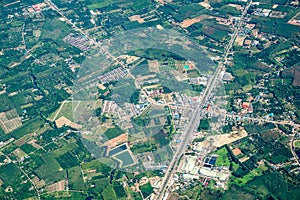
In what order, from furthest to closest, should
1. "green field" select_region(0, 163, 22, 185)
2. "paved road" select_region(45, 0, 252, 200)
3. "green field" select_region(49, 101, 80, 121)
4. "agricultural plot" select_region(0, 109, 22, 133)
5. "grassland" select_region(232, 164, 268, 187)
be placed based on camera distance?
"green field" select_region(49, 101, 80, 121), "agricultural plot" select_region(0, 109, 22, 133), "green field" select_region(0, 163, 22, 185), "paved road" select_region(45, 0, 252, 200), "grassland" select_region(232, 164, 268, 187)

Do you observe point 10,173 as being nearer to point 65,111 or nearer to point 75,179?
point 75,179

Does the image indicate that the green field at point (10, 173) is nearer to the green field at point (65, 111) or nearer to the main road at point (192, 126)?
the green field at point (65, 111)

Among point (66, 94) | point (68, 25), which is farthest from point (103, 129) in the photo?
point (68, 25)

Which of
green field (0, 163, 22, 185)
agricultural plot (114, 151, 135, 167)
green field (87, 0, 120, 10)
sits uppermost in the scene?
green field (87, 0, 120, 10)

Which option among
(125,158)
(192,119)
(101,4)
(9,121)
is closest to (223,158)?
(192,119)

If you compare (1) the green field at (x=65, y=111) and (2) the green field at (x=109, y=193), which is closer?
(2) the green field at (x=109, y=193)

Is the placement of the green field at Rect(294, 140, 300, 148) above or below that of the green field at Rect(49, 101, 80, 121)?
above

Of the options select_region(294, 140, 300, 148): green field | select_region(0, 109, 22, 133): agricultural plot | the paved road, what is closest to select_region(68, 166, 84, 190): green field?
the paved road

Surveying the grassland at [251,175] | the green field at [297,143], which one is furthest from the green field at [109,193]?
the green field at [297,143]

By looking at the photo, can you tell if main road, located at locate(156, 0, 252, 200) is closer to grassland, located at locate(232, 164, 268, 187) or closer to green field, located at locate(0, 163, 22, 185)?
grassland, located at locate(232, 164, 268, 187)

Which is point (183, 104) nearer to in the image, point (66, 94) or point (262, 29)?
point (66, 94)

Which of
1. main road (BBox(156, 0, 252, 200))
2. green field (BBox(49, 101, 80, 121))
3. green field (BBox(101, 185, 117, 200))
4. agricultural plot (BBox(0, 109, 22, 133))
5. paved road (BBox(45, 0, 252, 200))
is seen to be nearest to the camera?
green field (BBox(101, 185, 117, 200))

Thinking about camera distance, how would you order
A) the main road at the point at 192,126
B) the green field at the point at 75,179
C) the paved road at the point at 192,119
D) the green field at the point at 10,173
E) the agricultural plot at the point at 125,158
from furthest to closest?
1. the agricultural plot at the point at 125,158
2. the green field at the point at 10,173
3. the paved road at the point at 192,119
4. the green field at the point at 75,179
5. the main road at the point at 192,126
